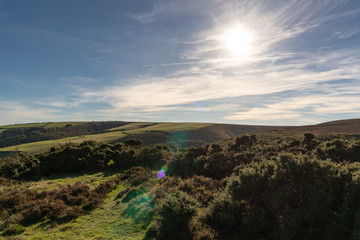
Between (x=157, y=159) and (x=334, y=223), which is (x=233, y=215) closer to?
Result: (x=334, y=223)

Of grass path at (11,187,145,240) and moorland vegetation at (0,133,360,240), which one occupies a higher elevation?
moorland vegetation at (0,133,360,240)

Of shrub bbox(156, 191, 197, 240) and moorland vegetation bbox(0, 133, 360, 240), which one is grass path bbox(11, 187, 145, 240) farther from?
shrub bbox(156, 191, 197, 240)

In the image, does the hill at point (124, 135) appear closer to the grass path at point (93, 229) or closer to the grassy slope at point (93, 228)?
the grassy slope at point (93, 228)

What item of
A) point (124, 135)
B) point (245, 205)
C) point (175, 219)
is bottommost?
point (124, 135)

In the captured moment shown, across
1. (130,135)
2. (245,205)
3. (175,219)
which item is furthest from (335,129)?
(130,135)

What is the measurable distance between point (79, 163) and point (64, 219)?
1677 centimetres

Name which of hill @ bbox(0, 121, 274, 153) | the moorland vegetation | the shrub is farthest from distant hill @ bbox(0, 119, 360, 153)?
the shrub

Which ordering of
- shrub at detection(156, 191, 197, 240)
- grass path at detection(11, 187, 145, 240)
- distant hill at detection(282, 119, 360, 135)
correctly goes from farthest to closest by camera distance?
distant hill at detection(282, 119, 360, 135)
grass path at detection(11, 187, 145, 240)
shrub at detection(156, 191, 197, 240)

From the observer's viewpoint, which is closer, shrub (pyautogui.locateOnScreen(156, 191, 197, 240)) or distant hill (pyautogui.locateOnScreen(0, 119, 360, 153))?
shrub (pyautogui.locateOnScreen(156, 191, 197, 240))

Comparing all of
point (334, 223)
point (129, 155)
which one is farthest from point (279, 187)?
point (129, 155)

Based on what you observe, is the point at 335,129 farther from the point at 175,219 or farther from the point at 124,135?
the point at 124,135

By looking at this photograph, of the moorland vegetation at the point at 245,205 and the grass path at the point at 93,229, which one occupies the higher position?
the moorland vegetation at the point at 245,205

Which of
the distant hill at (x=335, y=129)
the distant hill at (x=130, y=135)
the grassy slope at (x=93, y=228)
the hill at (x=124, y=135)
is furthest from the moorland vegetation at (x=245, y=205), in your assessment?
the hill at (x=124, y=135)

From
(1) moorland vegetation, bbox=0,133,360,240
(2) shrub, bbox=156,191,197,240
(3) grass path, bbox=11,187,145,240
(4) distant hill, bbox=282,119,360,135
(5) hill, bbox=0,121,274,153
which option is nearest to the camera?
(1) moorland vegetation, bbox=0,133,360,240
